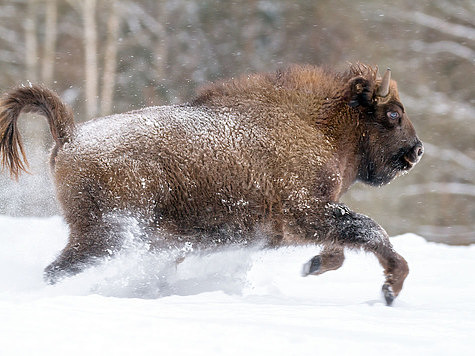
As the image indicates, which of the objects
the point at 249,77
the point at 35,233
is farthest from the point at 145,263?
the point at 35,233

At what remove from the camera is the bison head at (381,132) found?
16.7 feet

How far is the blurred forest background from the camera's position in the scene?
45.5ft

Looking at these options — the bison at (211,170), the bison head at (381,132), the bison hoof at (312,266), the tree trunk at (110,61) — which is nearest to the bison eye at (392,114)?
the bison head at (381,132)

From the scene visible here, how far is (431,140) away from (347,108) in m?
10.3

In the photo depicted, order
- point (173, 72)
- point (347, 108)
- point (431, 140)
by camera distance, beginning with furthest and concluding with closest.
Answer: point (431, 140) < point (173, 72) < point (347, 108)

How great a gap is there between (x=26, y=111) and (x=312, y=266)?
8.21 ft

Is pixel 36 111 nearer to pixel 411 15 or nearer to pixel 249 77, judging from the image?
pixel 249 77

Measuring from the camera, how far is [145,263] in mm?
4598

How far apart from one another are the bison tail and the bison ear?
2.12m

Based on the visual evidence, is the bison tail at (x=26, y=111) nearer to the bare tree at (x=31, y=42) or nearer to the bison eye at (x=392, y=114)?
the bison eye at (x=392, y=114)

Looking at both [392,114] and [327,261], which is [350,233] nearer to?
[327,261]

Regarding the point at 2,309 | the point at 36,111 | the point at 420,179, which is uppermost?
the point at 36,111

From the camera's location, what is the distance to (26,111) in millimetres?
4625

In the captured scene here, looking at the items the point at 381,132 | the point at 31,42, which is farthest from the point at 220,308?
the point at 31,42
